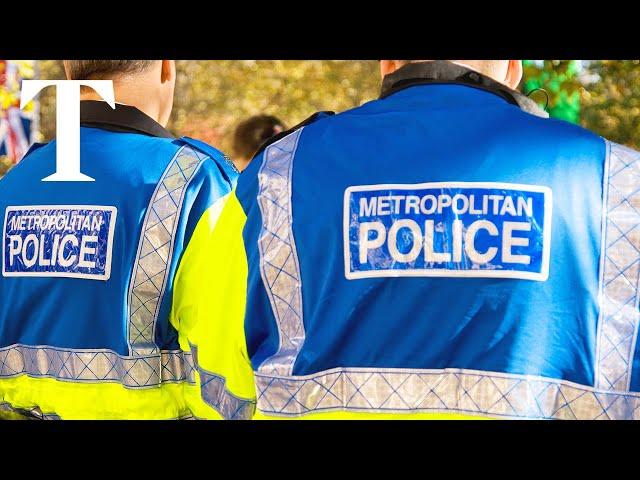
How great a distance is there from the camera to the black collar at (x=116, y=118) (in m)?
3.02

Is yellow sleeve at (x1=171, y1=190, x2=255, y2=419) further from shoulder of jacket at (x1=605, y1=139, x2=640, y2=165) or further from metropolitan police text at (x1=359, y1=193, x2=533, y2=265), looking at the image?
shoulder of jacket at (x1=605, y1=139, x2=640, y2=165)

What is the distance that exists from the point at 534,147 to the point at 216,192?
1078mm

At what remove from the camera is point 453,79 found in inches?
87.3

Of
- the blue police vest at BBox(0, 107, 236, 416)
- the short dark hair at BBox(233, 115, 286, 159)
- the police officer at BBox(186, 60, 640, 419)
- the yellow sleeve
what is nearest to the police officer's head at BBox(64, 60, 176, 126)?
the blue police vest at BBox(0, 107, 236, 416)

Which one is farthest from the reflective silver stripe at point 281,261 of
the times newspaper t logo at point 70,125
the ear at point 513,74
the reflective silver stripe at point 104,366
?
the times newspaper t logo at point 70,125

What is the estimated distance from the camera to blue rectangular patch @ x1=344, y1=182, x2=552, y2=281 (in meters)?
2.02

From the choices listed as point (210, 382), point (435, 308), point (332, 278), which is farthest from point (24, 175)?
point (435, 308)

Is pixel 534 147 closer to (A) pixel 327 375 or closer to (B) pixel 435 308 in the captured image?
(B) pixel 435 308

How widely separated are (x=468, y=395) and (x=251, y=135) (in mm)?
3992

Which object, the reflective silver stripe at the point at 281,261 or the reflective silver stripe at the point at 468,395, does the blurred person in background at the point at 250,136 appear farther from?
the reflective silver stripe at the point at 468,395

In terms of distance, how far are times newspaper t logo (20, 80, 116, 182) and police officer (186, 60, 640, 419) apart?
94 cm

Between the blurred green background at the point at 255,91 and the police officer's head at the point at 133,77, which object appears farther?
the blurred green background at the point at 255,91

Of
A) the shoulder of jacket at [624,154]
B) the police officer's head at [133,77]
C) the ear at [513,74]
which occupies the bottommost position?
the shoulder of jacket at [624,154]

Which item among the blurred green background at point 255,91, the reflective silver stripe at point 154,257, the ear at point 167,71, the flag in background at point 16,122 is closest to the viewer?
the reflective silver stripe at point 154,257
